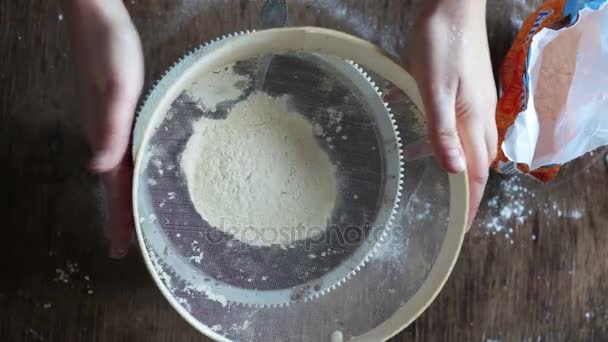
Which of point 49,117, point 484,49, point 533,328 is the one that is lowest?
point 533,328

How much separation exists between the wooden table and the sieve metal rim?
0.18 m

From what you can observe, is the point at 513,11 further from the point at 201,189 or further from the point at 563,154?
the point at 201,189

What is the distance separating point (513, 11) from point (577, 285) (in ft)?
1.31

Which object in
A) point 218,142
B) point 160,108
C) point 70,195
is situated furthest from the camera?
point 70,195

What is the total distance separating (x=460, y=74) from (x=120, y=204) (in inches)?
15.9

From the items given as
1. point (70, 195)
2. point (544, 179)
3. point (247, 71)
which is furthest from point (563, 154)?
point (70, 195)

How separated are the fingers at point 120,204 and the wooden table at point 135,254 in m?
0.06

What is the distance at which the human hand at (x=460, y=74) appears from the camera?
60 cm

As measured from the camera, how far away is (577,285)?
819 millimetres

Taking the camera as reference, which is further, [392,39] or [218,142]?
[392,39]

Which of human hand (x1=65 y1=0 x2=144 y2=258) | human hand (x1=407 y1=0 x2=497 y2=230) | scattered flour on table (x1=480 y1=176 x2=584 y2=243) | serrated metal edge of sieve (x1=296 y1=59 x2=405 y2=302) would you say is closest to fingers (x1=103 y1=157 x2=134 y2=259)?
human hand (x1=65 y1=0 x2=144 y2=258)

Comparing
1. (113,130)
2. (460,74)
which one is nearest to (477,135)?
(460,74)

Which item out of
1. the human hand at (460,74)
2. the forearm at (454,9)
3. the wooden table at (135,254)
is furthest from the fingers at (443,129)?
the wooden table at (135,254)

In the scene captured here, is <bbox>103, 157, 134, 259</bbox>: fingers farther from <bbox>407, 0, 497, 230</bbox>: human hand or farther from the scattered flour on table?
the scattered flour on table
